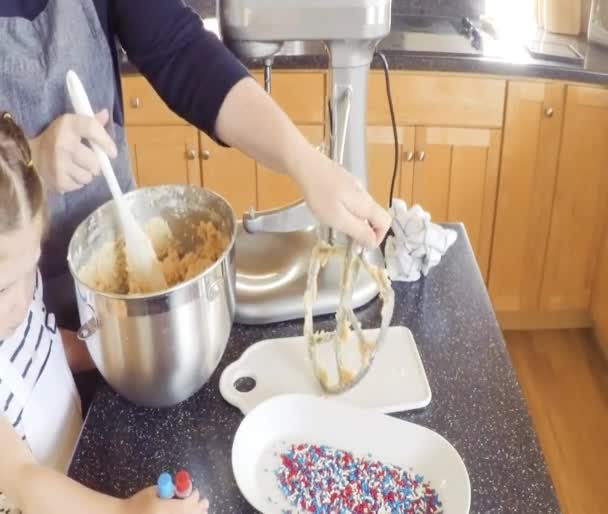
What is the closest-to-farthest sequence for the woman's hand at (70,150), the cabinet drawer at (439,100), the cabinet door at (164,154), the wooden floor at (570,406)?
1. the woman's hand at (70,150)
2. the wooden floor at (570,406)
3. the cabinet drawer at (439,100)
4. the cabinet door at (164,154)

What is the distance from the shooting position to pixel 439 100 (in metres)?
1.94

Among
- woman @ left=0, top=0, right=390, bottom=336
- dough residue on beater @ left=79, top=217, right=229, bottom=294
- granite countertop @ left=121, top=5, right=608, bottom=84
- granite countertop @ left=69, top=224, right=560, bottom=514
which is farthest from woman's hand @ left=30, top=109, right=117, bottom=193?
granite countertop @ left=121, top=5, right=608, bottom=84

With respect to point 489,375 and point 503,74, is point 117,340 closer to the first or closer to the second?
point 489,375

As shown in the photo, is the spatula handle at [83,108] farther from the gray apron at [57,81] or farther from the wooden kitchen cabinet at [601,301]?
the wooden kitchen cabinet at [601,301]

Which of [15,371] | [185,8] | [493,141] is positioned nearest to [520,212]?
[493,141]

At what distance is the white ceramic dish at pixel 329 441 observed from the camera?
0.70 m

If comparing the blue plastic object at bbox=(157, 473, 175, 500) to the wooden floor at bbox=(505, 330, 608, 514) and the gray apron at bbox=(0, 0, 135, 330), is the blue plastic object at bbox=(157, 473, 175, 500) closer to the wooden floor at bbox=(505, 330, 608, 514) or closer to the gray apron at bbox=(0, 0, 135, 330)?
the gray apron at bbox=(0, 0, 135, 330)

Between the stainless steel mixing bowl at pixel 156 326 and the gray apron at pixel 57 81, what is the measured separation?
9 centimetres

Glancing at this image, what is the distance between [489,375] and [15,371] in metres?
0.50

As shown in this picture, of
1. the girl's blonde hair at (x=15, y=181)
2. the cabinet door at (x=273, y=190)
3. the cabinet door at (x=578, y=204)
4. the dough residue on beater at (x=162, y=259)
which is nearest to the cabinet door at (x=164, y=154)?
the cabinet door at (x=273, y=190)

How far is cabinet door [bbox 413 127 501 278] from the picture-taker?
200cm

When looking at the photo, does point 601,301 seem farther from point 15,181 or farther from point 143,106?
point 15,181

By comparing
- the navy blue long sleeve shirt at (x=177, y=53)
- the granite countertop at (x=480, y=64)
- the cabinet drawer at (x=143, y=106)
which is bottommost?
the cabinet drawer at (x=143, y=106)

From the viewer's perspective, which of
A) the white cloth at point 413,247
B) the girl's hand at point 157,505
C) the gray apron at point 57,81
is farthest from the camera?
the white cloth at point 413,247
